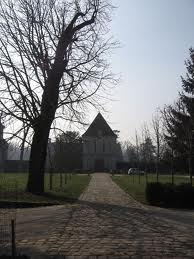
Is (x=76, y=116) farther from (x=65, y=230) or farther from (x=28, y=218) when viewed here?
(x=65, y=230)

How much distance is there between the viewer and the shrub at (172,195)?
72.6 feet

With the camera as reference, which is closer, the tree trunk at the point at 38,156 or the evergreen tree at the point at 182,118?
the tree trunk at the point at 38,156

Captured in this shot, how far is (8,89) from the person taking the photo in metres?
27.2

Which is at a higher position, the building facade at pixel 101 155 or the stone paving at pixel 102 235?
the building facade at pixel 101 155

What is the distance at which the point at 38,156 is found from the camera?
28172 mm

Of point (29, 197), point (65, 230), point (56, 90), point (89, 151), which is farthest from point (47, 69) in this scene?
point (89, 151)

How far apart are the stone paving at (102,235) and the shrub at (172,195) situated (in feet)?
11.7

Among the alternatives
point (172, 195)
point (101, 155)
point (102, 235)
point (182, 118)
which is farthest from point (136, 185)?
point (101, 155)

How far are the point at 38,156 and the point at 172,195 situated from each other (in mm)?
9019

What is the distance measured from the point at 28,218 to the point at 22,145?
1161 cm

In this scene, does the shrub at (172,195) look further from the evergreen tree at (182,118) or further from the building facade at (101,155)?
the building facade at (101,155)

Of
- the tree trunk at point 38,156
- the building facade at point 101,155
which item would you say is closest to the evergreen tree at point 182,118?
the tree trunk at point 38,156

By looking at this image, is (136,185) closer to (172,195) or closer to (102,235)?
(172,195)

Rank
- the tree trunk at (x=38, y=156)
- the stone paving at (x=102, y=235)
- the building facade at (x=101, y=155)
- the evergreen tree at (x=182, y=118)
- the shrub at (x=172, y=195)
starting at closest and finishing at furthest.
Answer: the stone paving at (x=102, y=235), the shrub at (x=172, y=195), the tree trunk at (x=38, y=156), the evergreen tree at (x=182, y=118), the building facade at (x=101, y=155)
